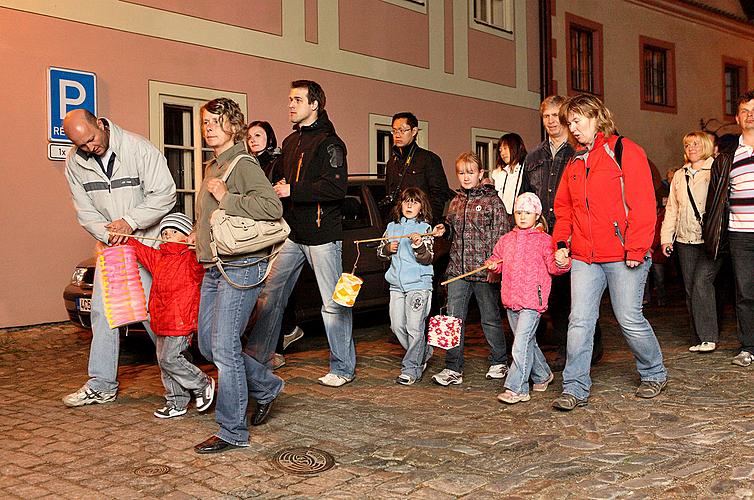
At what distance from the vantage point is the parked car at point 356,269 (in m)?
8.84

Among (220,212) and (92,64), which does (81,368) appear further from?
(92,64)

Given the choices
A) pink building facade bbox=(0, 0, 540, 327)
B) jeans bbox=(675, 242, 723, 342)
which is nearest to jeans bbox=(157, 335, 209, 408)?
jeans bbox=(675, 242, 723, 342)

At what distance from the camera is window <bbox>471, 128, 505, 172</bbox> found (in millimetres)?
17578

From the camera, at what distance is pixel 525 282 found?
20.9 feet

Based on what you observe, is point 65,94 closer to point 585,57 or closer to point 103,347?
point 103,347

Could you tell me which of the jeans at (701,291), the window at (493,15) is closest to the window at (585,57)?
the window at (493,15)

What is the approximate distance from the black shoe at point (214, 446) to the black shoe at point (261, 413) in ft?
1.63

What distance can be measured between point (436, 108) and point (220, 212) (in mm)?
11708

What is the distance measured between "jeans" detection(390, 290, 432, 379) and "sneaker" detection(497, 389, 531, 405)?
959mm

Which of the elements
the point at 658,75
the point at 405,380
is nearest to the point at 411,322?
the point at 405,380

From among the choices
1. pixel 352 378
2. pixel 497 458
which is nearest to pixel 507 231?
pixel 352 378

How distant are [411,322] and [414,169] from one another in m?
1.74

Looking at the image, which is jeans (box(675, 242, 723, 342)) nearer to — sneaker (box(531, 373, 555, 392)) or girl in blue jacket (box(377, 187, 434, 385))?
sneaker (box(531, 373, 555, 392))

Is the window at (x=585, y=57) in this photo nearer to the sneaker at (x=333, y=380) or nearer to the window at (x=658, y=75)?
the window at (x=658, y=75)
